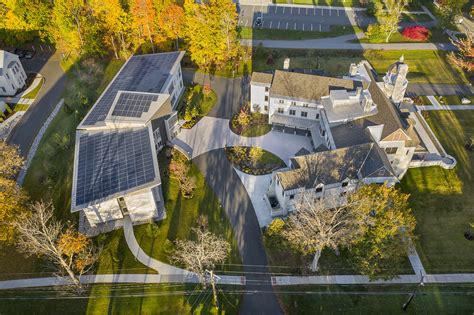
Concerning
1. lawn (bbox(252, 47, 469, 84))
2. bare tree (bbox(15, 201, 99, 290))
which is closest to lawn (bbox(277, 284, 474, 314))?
bare tree (bbox(15, 201, 99, 290))

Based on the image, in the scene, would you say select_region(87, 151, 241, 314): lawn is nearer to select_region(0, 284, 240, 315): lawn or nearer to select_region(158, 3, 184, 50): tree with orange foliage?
select_region(0, 284, 240, 315): lawn

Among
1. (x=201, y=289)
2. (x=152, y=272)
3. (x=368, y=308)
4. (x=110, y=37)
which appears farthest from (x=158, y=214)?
(x=110, y=37)

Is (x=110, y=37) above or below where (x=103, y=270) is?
above

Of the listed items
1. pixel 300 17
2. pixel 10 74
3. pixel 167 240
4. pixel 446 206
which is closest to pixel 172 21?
pixel 10 74

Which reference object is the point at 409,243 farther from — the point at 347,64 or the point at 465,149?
the point at 347,64

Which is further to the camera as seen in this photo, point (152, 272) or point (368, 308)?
point (152, 272)

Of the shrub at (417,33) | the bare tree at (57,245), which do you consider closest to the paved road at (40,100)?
the bare tree at (57,245)

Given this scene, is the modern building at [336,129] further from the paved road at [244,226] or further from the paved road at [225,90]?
the paved road at [225,90]
